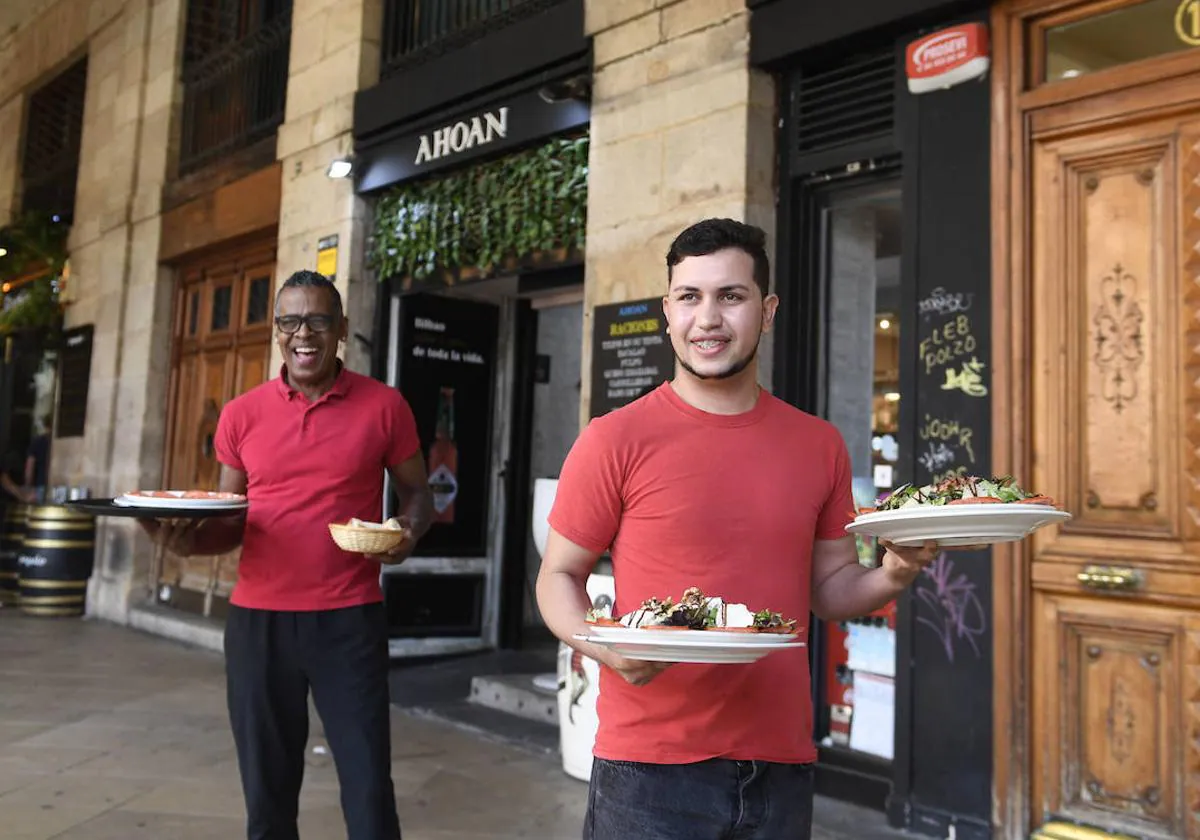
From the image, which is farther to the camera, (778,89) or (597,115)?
(597,115)

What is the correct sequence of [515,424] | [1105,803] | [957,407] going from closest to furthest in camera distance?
[1105,803] < [957,407] < [515,424]

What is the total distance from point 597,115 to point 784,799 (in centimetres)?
446

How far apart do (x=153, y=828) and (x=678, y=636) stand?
11.0 feet

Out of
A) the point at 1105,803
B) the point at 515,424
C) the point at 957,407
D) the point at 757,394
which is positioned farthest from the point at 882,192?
the point at 515,424

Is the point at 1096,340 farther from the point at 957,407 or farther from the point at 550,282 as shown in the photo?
the point at 550,282

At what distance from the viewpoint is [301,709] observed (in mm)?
3002

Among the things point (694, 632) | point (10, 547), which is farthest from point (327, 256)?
point (694, 632)

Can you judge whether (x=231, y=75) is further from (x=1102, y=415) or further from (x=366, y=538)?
(x=1102, y=415)

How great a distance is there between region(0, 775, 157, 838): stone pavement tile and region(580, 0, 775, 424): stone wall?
283 cm

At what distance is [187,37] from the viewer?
10086 millimetres

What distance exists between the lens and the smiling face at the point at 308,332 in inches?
120

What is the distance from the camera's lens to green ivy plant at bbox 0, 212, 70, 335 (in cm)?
1165

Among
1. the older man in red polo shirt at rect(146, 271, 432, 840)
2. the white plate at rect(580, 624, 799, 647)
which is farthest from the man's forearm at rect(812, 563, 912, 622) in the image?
the older man in red polo shirt at rect(146, 271, 432, 840)

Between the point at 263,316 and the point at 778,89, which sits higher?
the point at 778,89
